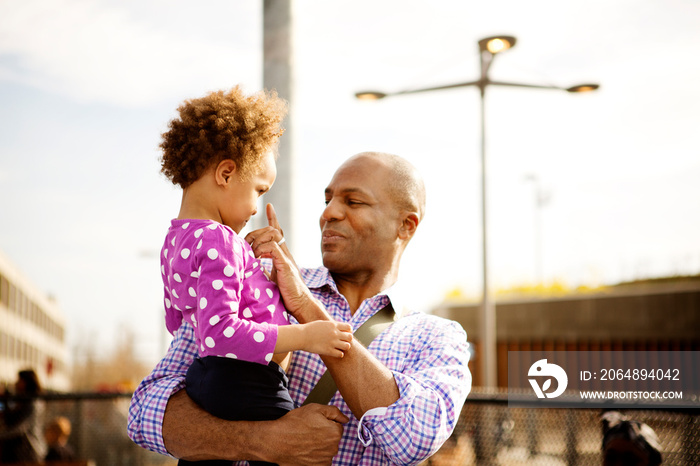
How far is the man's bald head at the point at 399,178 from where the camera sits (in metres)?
3.33

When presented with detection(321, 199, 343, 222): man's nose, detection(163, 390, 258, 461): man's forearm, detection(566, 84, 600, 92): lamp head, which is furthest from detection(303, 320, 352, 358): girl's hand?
detection(566, 84, 600, 92): lamp head

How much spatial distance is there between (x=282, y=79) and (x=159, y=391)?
2792mm

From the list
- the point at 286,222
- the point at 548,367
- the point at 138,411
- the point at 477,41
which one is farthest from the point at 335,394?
the point at 477,41

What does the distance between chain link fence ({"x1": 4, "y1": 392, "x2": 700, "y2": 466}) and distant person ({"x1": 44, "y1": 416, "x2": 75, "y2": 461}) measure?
35cm

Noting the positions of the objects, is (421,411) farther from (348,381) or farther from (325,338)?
(325,338)

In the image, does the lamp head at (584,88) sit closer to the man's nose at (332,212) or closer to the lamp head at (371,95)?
the lamp head at (371,95)

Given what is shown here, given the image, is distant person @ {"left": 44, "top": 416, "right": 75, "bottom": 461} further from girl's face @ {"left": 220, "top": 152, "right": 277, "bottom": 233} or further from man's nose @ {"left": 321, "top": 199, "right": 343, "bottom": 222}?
girl's face @ {"left": 220, "top": 152, "right": 277, "bottom": 233}

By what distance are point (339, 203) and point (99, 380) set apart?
86.6m

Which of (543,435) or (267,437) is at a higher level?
(267,437)

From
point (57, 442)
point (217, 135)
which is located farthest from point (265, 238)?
point (57, 442)

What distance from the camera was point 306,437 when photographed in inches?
88.8

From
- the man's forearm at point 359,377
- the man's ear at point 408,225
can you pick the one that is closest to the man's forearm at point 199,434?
the man's forearm at point 359,377

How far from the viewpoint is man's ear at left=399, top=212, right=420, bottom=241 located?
133 inches

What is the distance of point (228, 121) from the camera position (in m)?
2.40
